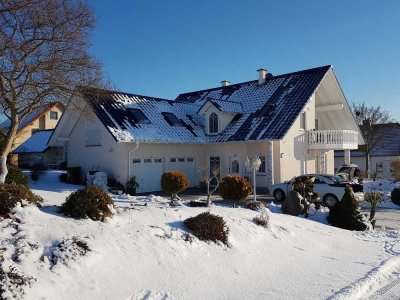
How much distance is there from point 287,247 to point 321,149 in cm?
1789

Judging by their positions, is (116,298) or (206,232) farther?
(206,232)

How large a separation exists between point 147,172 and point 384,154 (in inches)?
1080

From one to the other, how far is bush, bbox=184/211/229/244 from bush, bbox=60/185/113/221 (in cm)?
179

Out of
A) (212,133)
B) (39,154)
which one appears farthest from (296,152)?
(39,154)

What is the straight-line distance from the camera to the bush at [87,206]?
789 cm

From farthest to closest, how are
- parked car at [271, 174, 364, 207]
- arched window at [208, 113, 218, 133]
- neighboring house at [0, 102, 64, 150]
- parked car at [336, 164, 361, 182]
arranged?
neighboring house at [0, 102, 64, 150], parked car at [336, 164, 361, 182], arched window at [208, 113, 218, 133], parked car at [271, 174, 364, 207]

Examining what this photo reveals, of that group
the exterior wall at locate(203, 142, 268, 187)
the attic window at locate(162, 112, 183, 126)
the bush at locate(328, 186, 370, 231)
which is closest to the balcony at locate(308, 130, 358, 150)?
the exterior wall at locate(203, 142, 268, 187)

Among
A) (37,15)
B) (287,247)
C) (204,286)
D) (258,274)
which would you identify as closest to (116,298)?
(204,286)

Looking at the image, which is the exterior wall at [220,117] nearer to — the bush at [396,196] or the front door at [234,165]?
the front door at [234,165]

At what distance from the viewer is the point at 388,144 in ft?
136

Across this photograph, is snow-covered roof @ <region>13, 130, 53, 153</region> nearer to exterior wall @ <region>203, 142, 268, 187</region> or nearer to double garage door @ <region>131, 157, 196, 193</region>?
double garage door @ <region>131, 157, 196, 193</region>

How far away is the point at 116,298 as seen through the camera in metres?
5.82

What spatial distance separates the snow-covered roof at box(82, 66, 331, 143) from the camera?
75.9 ft

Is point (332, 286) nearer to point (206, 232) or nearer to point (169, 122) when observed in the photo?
point (206, 232)
